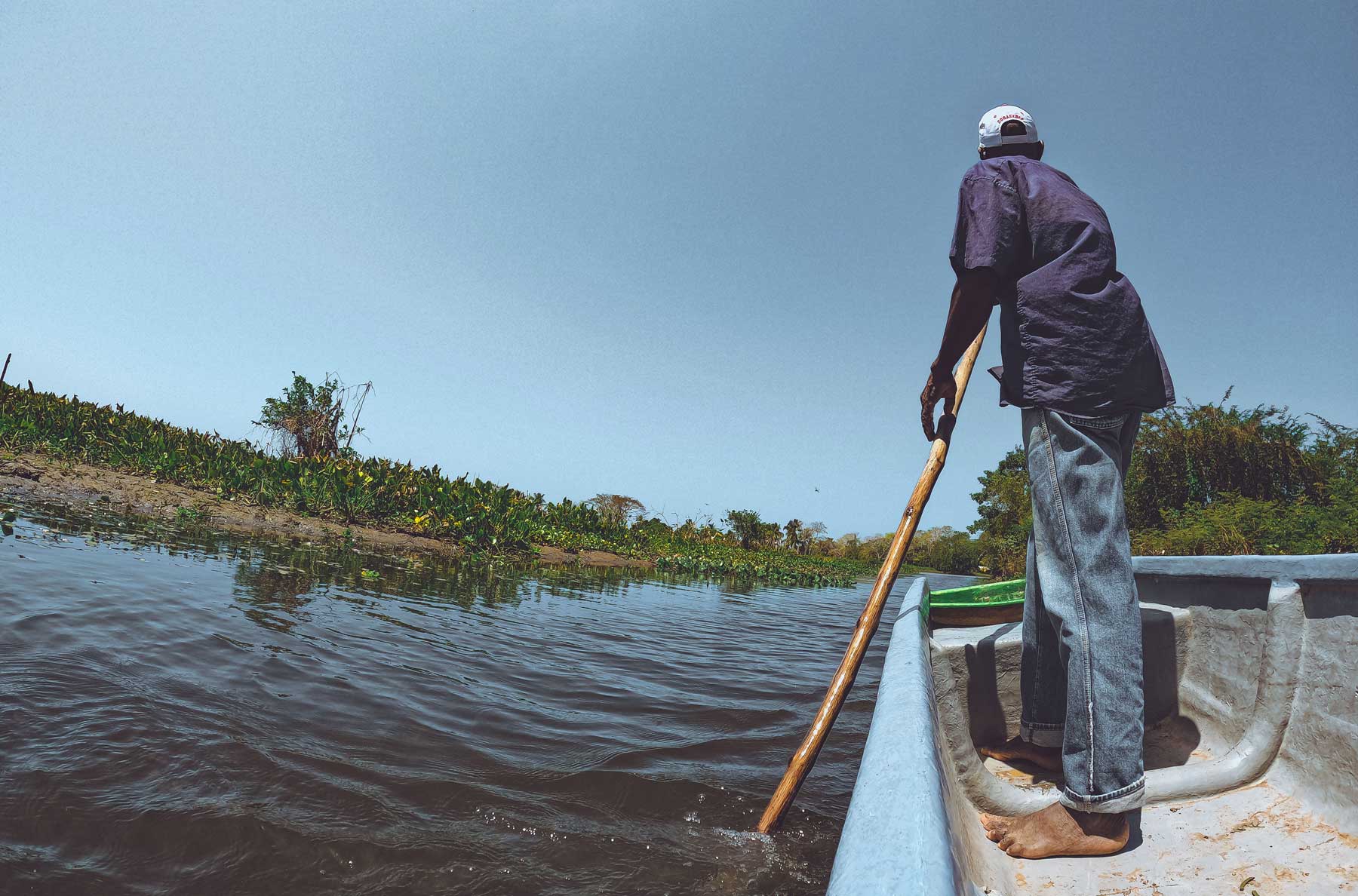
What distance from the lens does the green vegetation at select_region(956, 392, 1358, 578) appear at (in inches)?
489

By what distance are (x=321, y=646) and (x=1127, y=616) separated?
3.43 m

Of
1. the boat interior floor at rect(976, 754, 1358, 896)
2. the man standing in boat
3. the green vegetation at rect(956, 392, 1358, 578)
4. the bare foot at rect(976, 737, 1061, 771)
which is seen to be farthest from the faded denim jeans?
the green vegetation at rect(956, 392, 1358, 578)

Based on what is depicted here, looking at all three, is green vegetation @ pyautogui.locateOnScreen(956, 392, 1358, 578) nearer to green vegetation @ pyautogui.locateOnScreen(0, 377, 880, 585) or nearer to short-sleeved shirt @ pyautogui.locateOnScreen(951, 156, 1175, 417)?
green vegetation @ pyautogui.locateOnScreen(0, 377, 880, 585)

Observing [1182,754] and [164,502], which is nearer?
[1182,754]

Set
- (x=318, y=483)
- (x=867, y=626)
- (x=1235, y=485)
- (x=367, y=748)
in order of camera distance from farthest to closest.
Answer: (x=1235, y=485) < (x=318, y=483) < (x=367, y=748) < (x=867, y=626)

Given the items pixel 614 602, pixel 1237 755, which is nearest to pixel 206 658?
pixel 1237 755

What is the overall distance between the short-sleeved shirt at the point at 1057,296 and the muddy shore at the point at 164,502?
363 inches

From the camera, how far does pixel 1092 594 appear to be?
1465mm

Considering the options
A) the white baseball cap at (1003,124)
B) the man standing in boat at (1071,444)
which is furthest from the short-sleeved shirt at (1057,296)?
the white baseball cap at (1003,124)

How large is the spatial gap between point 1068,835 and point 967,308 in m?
1.34

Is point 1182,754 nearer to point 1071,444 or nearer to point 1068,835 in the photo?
point 1068,835

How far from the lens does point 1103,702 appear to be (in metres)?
1.39

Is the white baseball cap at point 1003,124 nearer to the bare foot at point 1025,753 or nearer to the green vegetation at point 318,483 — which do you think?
the bare foot at point 1025,753

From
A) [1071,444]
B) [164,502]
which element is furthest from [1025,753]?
[164,502]
